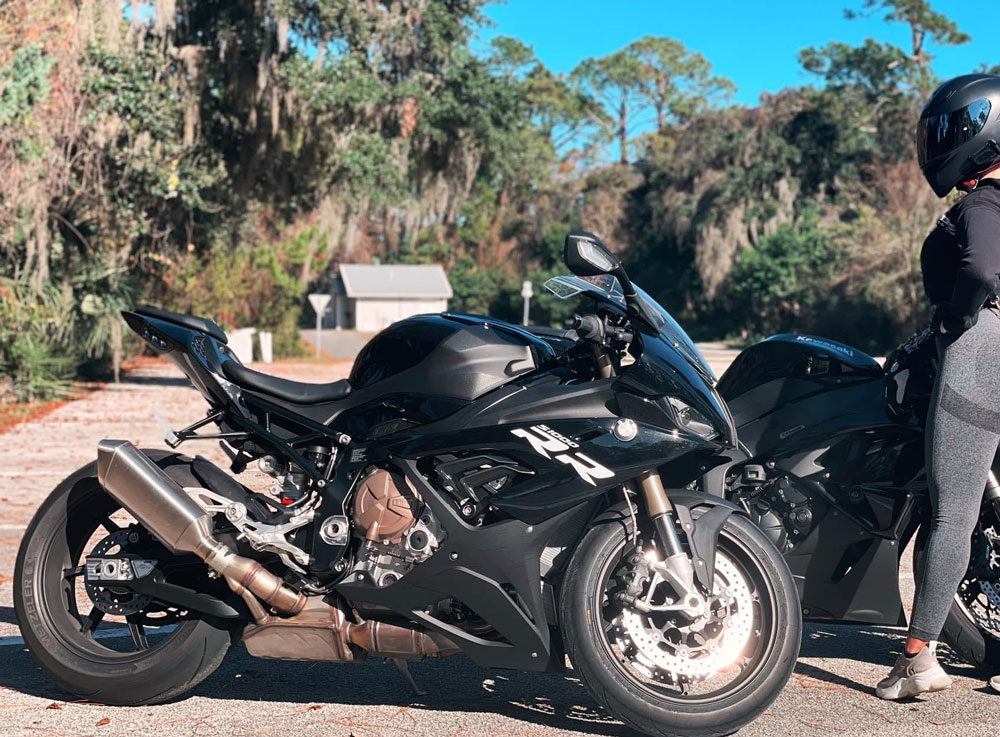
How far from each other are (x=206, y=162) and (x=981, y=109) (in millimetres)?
18347

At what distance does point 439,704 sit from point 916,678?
5.29 feet

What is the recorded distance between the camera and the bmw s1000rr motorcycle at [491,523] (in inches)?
136

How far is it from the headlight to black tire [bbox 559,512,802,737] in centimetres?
30

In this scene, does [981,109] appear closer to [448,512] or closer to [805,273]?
[448,512]

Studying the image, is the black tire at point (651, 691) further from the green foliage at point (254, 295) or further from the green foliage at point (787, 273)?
the green foliage at point (787, 273)

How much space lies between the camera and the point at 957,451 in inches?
147

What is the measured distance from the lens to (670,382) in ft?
11.5

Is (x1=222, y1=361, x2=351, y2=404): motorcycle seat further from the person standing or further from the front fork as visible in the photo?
the person standing

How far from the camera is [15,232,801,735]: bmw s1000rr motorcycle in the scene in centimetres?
346

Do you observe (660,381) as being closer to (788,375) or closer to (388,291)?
(788,375)

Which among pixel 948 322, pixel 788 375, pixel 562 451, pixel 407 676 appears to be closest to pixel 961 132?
pixel 948 322

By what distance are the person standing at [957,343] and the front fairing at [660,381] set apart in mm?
796

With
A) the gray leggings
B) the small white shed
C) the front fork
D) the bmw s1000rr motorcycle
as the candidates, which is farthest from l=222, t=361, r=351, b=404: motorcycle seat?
the small white shed

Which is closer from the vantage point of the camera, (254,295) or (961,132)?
(961,132)
